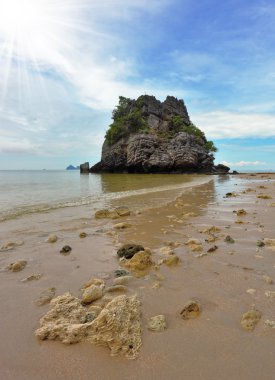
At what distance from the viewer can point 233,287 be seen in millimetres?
3555

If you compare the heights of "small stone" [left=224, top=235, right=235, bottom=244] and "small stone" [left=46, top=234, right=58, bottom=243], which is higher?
"small stone" [left=224, top=235, right=235, bottom=244]

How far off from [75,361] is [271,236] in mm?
5188

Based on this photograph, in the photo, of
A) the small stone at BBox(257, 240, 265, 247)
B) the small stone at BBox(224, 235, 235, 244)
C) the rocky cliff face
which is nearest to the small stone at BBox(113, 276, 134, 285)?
the small stone at BBox(224, 235, 235, 244)

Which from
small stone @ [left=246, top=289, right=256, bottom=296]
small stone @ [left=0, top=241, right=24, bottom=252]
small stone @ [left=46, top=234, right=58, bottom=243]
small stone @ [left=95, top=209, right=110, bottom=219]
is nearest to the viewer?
small stone @ [left=246, top=289, right=256, bottom=296]

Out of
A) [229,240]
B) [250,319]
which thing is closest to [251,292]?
[250,319]

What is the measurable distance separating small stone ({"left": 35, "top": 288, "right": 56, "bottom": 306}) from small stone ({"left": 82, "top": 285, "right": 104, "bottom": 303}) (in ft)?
1.54

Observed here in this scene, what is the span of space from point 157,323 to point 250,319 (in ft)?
3.29

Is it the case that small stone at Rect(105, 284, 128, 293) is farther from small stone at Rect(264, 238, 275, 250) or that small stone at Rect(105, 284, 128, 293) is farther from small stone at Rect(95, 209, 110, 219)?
small stone at Rect(95, 209, 110, 219)

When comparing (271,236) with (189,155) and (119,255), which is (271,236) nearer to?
(119,255)

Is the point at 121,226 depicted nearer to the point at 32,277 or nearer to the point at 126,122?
the point at 32,277

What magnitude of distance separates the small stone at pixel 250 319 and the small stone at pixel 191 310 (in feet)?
1.58

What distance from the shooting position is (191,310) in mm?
2957

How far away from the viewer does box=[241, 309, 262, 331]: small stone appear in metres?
2.66

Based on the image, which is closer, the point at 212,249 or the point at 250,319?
the point at 250,319
